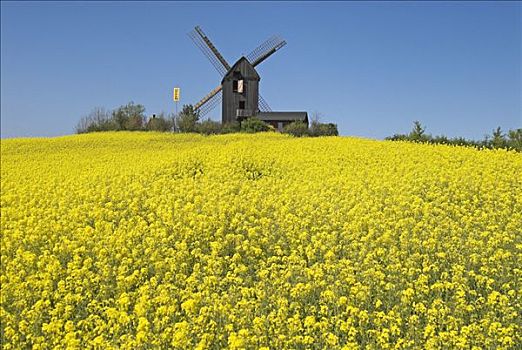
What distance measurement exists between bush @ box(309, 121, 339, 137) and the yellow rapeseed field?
21840 mm

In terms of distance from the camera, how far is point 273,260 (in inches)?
316

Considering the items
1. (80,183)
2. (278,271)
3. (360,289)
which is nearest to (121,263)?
(278,271)

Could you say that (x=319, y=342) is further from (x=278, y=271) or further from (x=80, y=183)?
(x=80, y=183)

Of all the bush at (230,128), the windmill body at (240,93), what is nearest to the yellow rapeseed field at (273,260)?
the bush at (230,128)

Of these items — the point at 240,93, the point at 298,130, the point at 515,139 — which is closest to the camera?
the point at 515,139

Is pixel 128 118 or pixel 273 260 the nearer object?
pixel 273 260

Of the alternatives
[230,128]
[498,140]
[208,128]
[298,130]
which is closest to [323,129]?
[298,130]

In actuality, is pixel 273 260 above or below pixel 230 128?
below

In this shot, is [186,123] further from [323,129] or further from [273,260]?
[273,260]

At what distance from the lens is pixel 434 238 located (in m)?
8.41

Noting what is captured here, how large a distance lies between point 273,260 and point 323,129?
100 ft

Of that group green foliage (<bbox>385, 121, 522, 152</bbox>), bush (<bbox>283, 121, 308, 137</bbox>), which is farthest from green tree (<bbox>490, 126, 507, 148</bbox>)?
bush (<bbox>283, 121, 308, 137</bbox>)

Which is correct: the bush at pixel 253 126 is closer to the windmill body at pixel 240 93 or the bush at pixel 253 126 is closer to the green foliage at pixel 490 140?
the windmill body at pixel 240 93

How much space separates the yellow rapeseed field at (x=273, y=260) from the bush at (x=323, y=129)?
71.7 ft
